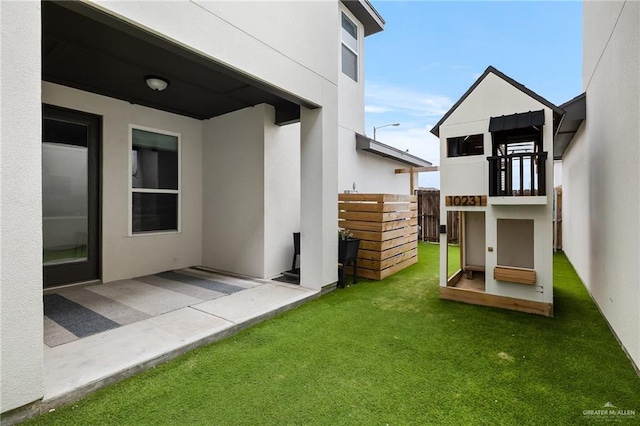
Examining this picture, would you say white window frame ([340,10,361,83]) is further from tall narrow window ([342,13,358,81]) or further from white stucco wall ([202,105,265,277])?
white stucco wall ([202,105,265,277])

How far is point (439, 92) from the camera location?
47.5 feet

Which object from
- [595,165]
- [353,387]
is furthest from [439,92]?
[353,387]

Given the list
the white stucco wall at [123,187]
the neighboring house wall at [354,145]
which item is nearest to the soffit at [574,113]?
the neighboring house wall at [354,145]

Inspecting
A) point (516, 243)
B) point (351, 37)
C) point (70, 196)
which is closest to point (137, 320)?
point (70, 196)

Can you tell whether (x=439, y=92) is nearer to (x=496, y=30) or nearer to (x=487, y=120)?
(x=496, y=30)

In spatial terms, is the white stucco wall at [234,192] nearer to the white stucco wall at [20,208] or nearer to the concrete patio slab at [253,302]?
the concrete patio slab at [253,302]

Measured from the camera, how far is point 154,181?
5.29 meters

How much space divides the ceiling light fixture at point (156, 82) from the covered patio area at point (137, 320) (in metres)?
2.79

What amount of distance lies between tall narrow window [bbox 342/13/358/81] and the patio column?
343 cm

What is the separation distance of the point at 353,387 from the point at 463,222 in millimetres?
3914

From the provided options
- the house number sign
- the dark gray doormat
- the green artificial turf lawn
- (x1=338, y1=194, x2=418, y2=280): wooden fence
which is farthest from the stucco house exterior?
the house number sign

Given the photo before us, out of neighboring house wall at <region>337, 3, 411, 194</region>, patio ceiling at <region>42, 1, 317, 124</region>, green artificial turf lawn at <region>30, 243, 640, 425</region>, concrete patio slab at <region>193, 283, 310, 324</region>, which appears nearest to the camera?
green artificial turf lawn at <region>30, 243, 640, 425</region>

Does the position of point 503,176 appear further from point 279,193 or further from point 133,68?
point 133,68

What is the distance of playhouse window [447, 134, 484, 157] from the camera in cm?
438
